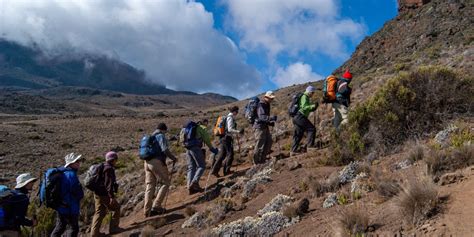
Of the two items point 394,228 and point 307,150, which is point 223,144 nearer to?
point 307,150

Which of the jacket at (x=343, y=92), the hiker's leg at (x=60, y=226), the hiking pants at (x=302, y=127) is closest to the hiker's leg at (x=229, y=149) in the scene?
the hiking pants at (x=302, y=127)

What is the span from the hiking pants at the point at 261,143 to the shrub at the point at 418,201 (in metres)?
5.90

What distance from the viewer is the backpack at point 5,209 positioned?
610 cm

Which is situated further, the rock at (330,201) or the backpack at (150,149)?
the backpack at (150,149)

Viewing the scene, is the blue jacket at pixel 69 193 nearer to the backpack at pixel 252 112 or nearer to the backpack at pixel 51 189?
the backpack at pixel 51 189

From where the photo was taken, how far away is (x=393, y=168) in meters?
7.22

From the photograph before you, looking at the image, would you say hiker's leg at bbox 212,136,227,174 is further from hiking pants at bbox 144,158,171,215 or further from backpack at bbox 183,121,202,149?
hiking pants at bbox 144,158,171,215

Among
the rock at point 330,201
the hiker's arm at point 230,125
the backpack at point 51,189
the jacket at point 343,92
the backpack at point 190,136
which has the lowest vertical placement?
the rock at point 330,201

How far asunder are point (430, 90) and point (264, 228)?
17.9 feet

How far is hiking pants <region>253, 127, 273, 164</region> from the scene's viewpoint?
10797mm

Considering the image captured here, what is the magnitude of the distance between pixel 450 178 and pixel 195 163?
6119 mm

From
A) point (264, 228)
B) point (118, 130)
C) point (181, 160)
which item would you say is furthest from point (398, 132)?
point (118, 130)

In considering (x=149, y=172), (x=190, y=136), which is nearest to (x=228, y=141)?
(x=190, y=136)

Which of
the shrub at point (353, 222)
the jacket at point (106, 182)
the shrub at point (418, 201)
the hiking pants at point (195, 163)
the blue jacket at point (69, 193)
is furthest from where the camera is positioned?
the hiking pants at point (195, 163)
